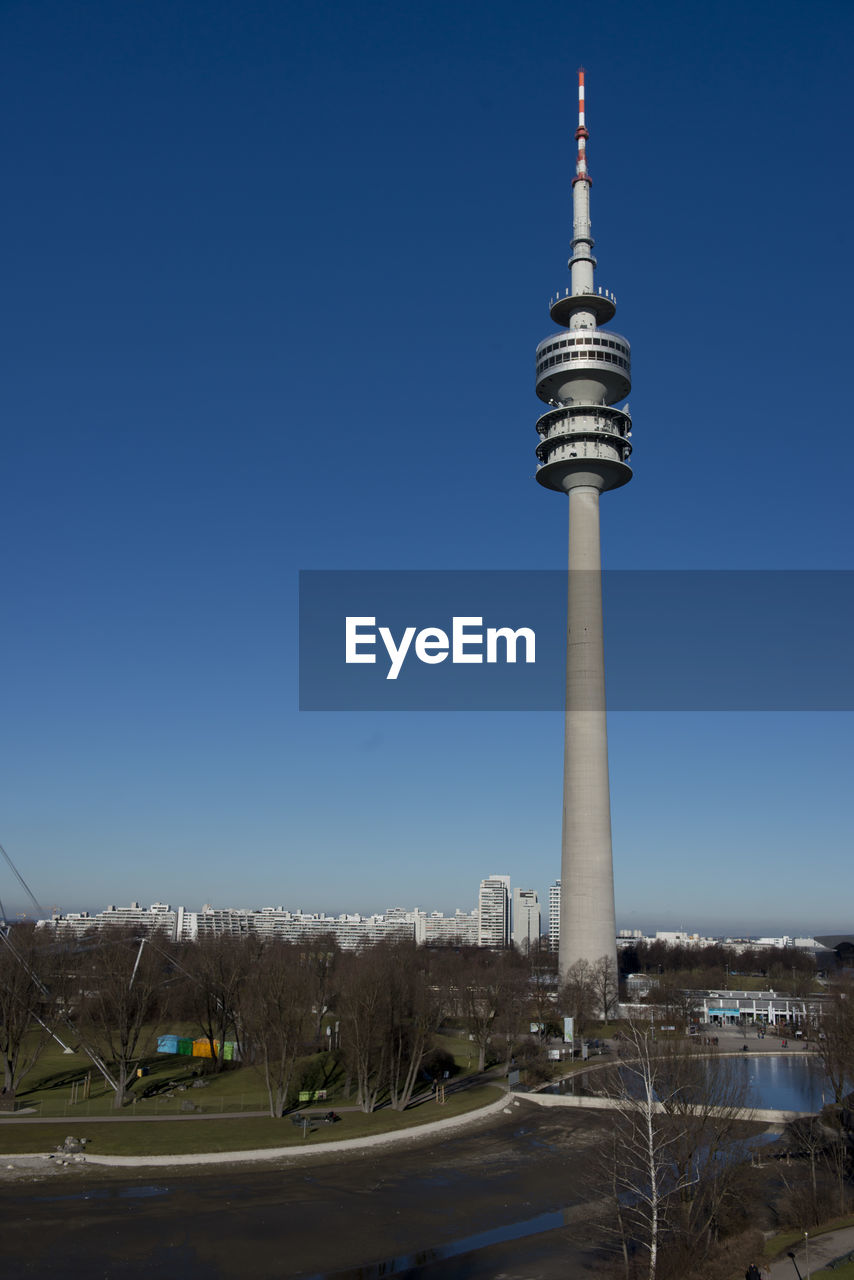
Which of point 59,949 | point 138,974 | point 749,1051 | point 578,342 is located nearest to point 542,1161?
point 138,974

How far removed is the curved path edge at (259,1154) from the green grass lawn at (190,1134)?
381 mm

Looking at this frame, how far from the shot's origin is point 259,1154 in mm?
42594

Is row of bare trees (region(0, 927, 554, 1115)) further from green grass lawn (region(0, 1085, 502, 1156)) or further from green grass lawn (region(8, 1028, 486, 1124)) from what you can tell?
green grass lawn (region(0, 1085, 502, 1156))

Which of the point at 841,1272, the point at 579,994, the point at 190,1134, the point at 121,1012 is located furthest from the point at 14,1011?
the point at 579,994

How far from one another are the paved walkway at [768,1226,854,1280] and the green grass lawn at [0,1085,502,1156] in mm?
22263

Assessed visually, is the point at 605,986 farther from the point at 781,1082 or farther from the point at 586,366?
the point at 586,366

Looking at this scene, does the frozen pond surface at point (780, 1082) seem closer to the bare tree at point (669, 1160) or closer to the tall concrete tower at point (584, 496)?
the bare tree at point (669, 1160)

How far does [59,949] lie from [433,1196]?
68.6 meters

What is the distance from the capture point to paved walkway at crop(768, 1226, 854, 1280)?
2775 cm

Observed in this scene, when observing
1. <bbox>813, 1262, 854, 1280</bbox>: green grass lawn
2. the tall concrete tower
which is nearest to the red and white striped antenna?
the tall concrete tower

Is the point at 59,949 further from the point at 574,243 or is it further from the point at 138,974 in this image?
the point at 574,243

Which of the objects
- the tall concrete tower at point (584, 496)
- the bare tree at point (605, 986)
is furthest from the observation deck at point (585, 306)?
the bare tree at point (605, 986)

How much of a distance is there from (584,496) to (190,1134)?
82.9 meters

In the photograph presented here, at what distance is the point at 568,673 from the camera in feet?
349
